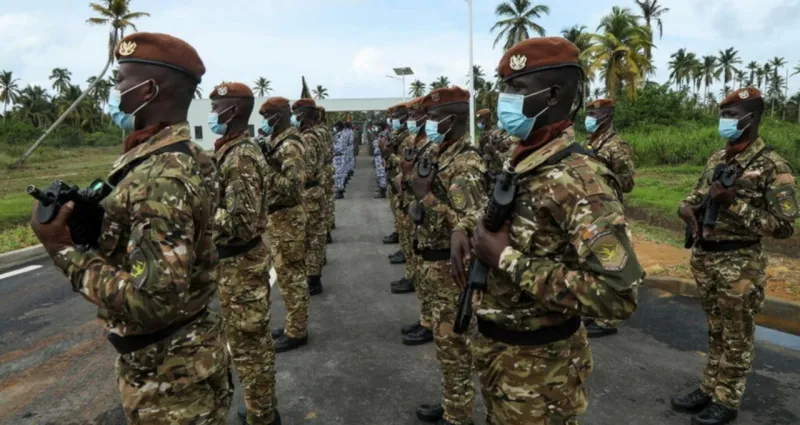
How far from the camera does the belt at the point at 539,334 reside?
83.0 inches

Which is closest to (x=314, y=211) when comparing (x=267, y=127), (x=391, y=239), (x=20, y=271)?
→ (x=267, y=127)

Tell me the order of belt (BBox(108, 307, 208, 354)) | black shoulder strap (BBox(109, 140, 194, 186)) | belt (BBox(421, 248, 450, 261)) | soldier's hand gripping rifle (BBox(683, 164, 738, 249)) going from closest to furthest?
black shoulder strap (BBox(109, 140, 194, 186)), belt (BBox(108, 307, 208, 354)), soldier's hand gripping rifle (BBox(683, 164, 738, 249)), belt (BBox(421, 248, 450, 261))

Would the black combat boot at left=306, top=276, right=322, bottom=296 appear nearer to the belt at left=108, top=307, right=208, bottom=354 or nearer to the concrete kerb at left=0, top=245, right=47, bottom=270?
the belt at left=108, top=307, right=208, bottom=354

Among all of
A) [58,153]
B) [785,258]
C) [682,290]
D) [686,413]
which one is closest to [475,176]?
[686,413]

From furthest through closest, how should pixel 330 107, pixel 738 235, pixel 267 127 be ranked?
1. pixel 330 107
2. pixel 267 127
3. pixel 738 235

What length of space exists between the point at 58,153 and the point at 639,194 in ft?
123

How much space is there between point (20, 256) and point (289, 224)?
604 cm

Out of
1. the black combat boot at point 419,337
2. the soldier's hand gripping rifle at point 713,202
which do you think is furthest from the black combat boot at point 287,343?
the soldier's hand gripping rifle at point 713,202

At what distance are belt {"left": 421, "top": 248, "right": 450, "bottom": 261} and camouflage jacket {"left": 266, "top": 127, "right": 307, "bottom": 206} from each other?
1.58 metres

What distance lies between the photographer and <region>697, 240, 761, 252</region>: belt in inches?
141

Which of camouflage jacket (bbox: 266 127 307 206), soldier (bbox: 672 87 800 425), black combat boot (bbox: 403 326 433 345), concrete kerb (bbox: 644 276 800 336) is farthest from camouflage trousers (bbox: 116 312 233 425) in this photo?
concrete kerb (bbox: 644 276 800 336)

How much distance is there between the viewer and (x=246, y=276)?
3.70 metres

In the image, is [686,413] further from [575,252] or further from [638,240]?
[638,240]

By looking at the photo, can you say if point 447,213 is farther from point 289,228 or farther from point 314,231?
point 314,231
